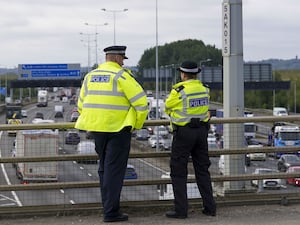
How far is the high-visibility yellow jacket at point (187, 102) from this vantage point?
7.96 meters

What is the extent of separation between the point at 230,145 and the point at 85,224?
255cm

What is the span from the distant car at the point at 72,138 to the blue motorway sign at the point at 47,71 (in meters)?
51.9

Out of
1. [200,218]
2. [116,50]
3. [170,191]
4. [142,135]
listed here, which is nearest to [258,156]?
[170,191]

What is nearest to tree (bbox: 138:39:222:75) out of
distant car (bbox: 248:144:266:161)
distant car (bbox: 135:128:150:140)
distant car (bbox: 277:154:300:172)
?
distant car (bbox: 135:128:150:140)

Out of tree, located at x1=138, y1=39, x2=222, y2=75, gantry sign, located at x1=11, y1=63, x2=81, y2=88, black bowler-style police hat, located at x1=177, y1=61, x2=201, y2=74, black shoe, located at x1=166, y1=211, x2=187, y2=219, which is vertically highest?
tree, located at x1=138, y1=39, x2=222, y2=75

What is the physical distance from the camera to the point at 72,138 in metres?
9.20

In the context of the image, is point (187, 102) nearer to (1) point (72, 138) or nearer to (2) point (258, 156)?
(2) point (258, 156)

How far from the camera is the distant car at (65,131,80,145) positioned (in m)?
9.04

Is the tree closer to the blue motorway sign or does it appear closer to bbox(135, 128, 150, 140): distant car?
the blue motorway sign

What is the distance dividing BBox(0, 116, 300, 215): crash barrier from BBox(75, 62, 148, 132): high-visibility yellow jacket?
2.86 ft

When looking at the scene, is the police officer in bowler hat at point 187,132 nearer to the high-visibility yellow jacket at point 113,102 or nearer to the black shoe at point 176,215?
the black shoe at point 176,215

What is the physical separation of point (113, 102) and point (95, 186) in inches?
57.6

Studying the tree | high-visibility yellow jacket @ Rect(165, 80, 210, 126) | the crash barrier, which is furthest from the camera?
the tree

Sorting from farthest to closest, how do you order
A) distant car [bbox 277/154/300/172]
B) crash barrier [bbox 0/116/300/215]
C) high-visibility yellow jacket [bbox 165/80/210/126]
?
distant car [bbox 277/154/300/172] < crash barrier [bbox 0/116/300/215] < high-visibility yellow jacket [bbox 165/80/210/126]
